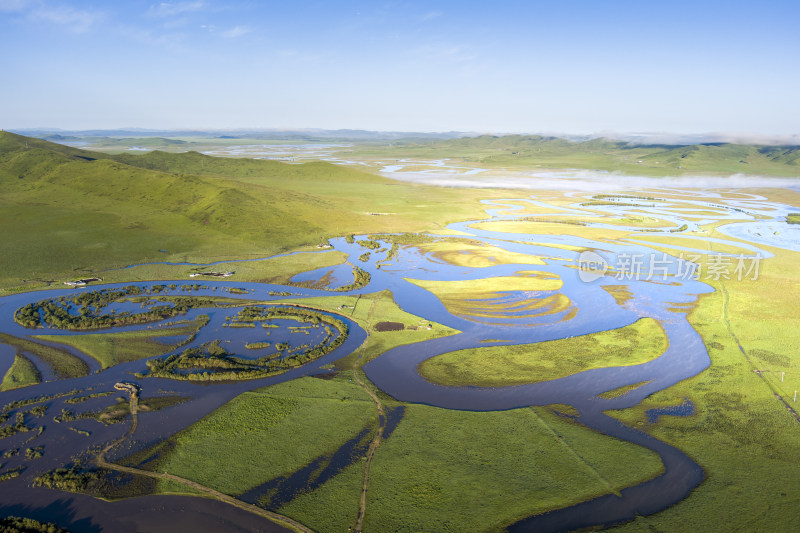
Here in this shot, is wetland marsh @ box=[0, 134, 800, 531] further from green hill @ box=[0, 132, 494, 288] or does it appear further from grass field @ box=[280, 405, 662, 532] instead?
green hill @ box=[0, 132, 494, 288]

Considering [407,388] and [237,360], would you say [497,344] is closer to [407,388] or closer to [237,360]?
[407,388]

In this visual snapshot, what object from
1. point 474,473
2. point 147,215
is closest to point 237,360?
point 474,473

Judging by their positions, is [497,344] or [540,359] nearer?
[540,359]

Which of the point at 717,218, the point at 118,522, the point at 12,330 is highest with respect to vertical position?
the point at 717,218

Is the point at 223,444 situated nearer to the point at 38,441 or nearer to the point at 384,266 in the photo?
the point at 38,441

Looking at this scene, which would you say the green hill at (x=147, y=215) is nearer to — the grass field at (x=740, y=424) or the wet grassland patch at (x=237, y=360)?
the wet grassland patch at (x=237, y=360)

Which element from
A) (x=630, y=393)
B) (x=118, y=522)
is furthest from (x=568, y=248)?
(x=118, y=522)
